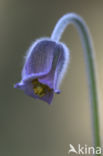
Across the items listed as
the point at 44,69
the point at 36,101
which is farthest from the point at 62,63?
the point at 36,101

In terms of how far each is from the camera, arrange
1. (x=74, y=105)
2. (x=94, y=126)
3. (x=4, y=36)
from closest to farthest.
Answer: (x=94, y=126) → (x=74, y=105) → (x=4, y=36)

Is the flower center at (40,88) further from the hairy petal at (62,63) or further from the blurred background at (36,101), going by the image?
the blurred background at (36,101)

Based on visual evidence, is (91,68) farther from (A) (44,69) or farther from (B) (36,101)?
(B) (36,101)

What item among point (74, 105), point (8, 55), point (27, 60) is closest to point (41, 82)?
point (27, 60)

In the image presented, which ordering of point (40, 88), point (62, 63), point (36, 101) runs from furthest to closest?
1. point (36, 101)
2. point (62, 63)
3. point (40, 88)

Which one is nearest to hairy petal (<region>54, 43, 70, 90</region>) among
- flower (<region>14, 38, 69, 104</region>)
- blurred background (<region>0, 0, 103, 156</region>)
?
flower (<region>14, 38, 69, 104</region>)

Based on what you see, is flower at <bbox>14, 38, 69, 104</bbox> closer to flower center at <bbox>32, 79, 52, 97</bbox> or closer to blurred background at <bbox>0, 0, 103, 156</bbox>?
flower center at <bbox>32, 79, 52, 97</bbox>

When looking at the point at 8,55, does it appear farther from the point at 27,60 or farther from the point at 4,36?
the point at 27,60
